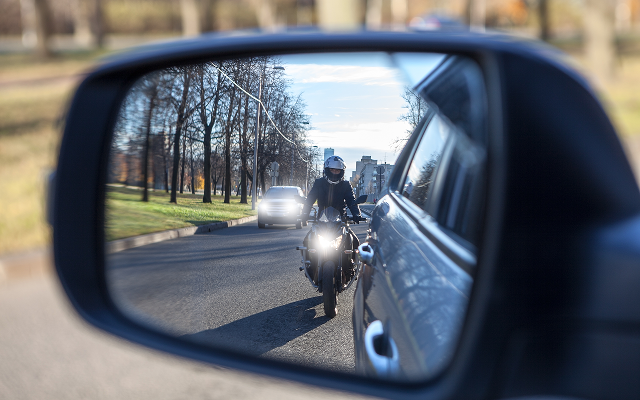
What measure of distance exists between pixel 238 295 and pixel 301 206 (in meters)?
0.29

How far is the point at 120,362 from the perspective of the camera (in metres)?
3.95

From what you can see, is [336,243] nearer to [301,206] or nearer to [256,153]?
[301,206]

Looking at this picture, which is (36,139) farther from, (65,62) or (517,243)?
(65,62)

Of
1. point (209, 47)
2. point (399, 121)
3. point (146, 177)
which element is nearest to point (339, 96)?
point (399, 121)

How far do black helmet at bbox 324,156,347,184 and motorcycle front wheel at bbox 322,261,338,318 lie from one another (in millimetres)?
217

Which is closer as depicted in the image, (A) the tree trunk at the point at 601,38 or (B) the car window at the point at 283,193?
(B) the car window at the point at 283,193

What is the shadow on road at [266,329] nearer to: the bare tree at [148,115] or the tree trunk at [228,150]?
the tree trunk at [228,150]

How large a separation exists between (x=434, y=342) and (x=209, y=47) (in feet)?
2.84

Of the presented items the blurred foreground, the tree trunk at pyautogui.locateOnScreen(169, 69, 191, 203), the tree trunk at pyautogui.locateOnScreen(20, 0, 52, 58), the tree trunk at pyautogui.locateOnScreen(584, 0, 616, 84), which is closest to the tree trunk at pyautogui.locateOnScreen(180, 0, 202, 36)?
the tree trunk at pyautogui.locateOnScreen(20, 0, 52, 58)

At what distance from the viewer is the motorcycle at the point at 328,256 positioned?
129cm

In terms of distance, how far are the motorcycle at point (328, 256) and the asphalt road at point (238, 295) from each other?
0.8 inches

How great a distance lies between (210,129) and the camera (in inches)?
52.1

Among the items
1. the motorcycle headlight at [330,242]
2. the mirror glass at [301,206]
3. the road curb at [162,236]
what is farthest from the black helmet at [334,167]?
the road curb at [162,236]

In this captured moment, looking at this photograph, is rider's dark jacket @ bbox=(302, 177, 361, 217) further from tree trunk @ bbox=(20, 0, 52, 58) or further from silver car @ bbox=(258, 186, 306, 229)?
tree trunk @ bbox=(20, 0, 52, 58)
